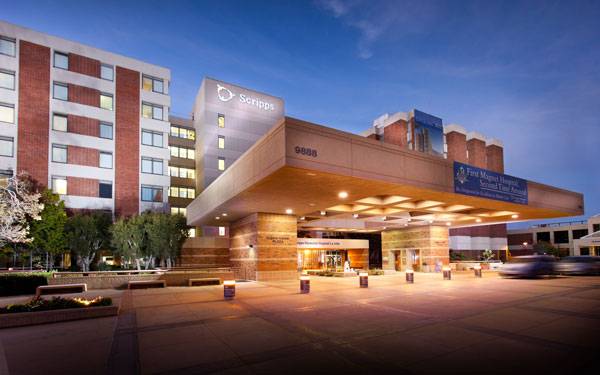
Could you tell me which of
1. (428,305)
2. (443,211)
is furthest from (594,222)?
(428,305)

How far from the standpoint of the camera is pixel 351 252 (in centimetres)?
5231

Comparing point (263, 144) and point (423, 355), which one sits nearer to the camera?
point (423, 355)

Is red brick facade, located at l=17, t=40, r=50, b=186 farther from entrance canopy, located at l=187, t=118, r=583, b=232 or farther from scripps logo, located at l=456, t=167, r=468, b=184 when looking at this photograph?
scripps logo, located at l=456, t=167, r=468, b=184

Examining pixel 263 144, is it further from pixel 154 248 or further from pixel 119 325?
pixel 154 248

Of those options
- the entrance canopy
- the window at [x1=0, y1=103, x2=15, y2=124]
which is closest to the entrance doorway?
the entrance canopy

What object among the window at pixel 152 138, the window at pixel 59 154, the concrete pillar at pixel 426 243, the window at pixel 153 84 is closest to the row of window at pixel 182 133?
the window at pixel 153 84

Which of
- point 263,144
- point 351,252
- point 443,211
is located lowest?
point 351,252

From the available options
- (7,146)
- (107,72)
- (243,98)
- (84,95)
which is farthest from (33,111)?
(243,98)

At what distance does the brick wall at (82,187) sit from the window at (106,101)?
27.3ft

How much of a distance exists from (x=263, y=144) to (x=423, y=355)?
9.84 meters

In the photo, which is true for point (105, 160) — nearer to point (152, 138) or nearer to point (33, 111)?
point (152, 138)

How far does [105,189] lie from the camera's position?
41.2m

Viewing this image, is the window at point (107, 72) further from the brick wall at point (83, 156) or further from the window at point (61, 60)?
the brick wall at point (83, 156)

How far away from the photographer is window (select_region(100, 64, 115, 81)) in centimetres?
4256
